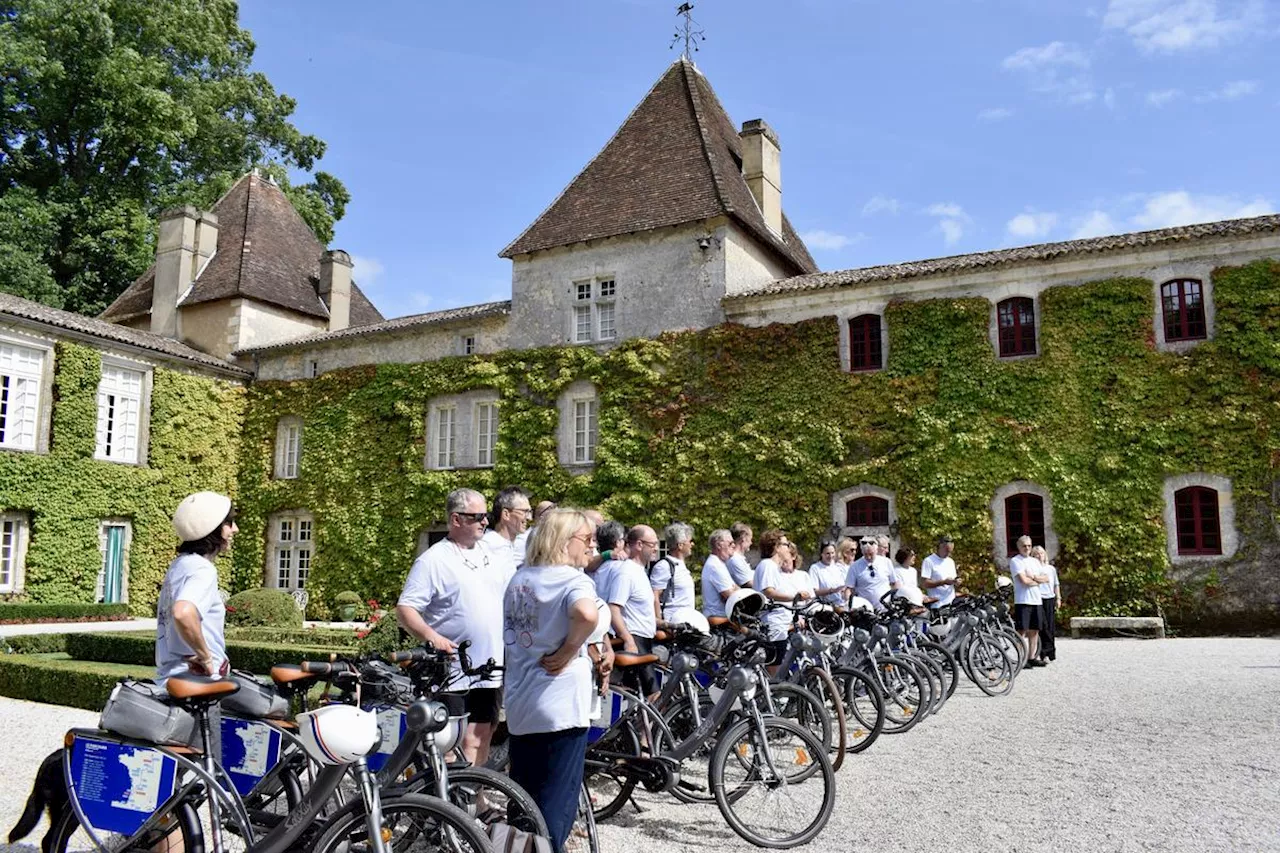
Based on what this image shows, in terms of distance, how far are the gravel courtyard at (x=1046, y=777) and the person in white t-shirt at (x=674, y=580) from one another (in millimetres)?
1762

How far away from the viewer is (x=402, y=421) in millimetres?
24312

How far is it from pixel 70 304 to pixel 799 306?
25.6m

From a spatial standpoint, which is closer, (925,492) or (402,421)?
(925,492)

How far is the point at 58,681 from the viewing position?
1075 centimetres

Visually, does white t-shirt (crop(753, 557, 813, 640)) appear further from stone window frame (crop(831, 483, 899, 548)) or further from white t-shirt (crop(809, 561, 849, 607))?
stone window frame (crop(831, 483, 899, 548))

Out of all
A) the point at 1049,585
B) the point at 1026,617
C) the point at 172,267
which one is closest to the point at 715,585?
the point at 1026,617

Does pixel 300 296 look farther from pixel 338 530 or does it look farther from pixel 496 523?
pixel 496 523

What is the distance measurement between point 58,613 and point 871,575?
17421 mm

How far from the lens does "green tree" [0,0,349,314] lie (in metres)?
31.1

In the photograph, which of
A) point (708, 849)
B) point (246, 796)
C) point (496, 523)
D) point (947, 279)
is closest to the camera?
point (246, 796)

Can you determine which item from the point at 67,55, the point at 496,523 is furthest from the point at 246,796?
the point at 67,55

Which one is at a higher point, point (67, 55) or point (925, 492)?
point (67, 55)

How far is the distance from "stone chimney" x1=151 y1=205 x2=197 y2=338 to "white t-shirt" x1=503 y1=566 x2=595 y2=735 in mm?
26843

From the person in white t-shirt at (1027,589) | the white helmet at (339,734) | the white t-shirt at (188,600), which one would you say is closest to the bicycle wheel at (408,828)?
the white helmet at (339,734)
